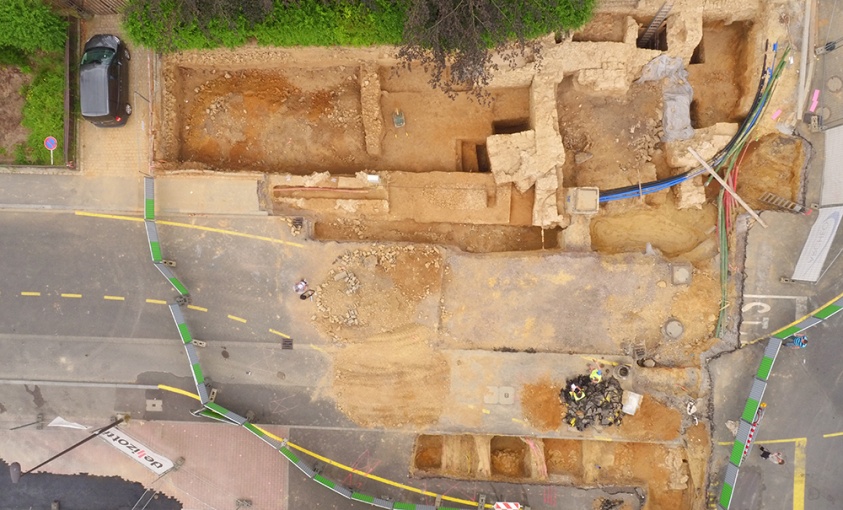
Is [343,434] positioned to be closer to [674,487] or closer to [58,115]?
[674,487]

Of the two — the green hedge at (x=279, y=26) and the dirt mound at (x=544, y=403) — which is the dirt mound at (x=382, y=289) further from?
the green hedge at (x=279, y=26)

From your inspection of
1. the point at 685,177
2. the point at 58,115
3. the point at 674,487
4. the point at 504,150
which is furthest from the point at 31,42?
the point at 674,487

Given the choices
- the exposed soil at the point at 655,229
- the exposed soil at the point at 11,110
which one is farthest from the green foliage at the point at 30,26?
the exposed soil at the point at 655,229

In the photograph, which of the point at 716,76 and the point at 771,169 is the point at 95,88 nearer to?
the point at 716,76

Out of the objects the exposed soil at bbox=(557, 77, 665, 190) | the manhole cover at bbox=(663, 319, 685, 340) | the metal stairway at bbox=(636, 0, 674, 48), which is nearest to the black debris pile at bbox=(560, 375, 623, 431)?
the manhole cover at bbox=(663, 319, 685, 340)

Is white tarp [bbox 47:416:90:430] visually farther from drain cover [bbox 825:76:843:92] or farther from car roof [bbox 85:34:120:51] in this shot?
drain cover [bbox 825:76:843:92]
